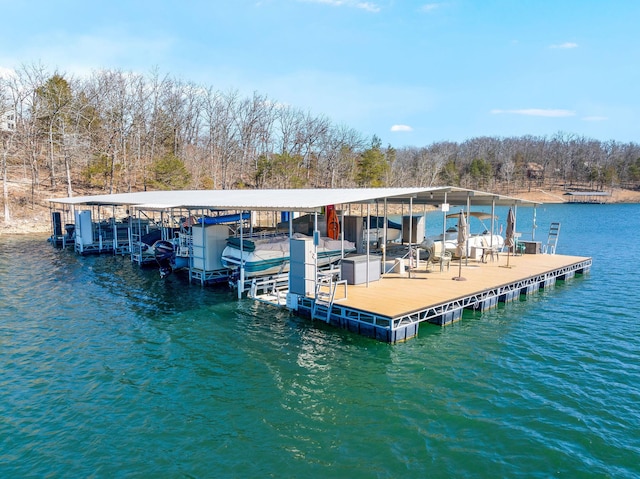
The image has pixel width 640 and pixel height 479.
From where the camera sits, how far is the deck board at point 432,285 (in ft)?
37.9

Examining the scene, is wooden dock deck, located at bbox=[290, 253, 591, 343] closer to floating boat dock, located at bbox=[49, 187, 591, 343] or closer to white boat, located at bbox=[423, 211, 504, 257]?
floating boat dock, located at bbox=[49, 187, 591, 343]

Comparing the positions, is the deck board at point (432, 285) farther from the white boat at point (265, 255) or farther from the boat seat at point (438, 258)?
the white boat at point (265, 255)

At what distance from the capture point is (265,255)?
1566 centimetres

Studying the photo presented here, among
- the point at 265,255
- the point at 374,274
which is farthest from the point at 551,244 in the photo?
the point at 265,255

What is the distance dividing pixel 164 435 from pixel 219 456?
116 centimetres

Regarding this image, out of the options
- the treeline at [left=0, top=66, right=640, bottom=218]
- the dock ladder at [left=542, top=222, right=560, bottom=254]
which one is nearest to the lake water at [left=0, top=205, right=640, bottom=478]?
the dock ladder at [left=542, top=222, right=560, bottom=254]

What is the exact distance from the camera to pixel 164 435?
711cm

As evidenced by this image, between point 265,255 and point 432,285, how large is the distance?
5.86 m

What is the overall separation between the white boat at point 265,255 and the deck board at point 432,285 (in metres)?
2.36

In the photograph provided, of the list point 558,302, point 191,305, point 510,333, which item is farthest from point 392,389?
point 558,302

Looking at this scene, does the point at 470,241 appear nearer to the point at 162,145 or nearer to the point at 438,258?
the point at 438,258

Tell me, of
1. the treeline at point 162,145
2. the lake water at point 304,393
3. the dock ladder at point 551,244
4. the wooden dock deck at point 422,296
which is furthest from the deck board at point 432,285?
the treeline at point 162,145

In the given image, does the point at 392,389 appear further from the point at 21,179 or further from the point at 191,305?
the point at 21,179

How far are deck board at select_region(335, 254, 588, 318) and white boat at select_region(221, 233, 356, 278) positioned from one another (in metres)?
2.36
